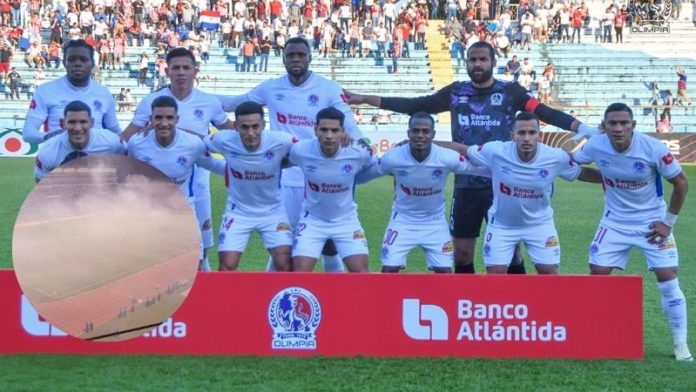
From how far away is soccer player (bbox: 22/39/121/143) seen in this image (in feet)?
30.5

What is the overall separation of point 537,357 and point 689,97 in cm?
3090

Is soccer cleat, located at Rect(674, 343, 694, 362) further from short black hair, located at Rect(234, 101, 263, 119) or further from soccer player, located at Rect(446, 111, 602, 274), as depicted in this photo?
short black hair, located at Rect(234, 101, 263, 119)

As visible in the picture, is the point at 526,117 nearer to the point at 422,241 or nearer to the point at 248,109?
the point at 422,241

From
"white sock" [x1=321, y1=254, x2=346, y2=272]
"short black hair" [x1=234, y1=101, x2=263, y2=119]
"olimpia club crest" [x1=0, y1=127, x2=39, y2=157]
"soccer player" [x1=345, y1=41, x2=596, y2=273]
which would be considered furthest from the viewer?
"olimpia club crest" [x1=0, y1=127, x2=39, y2=157]

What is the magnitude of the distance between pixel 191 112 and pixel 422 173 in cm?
211

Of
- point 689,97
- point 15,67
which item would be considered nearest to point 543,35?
point 689,97

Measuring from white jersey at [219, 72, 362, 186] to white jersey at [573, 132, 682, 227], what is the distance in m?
2.09

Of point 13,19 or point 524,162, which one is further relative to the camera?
point 13,19

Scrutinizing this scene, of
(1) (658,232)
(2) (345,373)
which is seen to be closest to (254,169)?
(2) (345,373)

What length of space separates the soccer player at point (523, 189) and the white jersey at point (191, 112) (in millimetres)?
2242

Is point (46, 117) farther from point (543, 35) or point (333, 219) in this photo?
point (543, 35)

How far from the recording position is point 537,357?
794 cm

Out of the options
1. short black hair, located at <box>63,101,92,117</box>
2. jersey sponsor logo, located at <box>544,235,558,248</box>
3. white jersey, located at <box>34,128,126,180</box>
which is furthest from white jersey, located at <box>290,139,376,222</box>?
short black hair, located at <box>63,101,92,117</box>

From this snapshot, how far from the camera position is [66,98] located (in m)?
9.41
